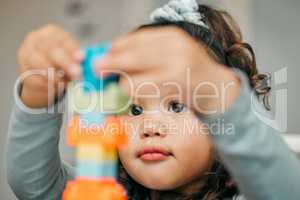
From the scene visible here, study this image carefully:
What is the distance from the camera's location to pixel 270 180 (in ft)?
1.54

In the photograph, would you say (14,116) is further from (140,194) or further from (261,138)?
(261,138)

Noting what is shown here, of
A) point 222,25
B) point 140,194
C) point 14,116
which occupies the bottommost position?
point 140,194

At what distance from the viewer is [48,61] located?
0.42 meters

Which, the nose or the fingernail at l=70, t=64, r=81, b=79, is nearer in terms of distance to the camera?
the fingernail at l=70, t=64, r=81, b=79

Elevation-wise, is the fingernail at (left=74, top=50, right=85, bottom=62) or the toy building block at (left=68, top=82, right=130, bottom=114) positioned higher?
the fingernail at (left=74, top=50, right=85, bottom=62)

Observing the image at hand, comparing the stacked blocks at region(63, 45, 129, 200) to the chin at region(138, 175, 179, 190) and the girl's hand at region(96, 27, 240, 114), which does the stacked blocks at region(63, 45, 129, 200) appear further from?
the chin at region(138, 175, 179, 190)

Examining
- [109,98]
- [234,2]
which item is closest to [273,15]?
[234,2]

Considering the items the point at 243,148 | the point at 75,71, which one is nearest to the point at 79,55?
the point at 75,71

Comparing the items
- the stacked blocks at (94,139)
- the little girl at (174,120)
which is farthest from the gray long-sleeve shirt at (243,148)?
the stacked blocks at (94,139)

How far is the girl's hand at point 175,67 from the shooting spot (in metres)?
0.37

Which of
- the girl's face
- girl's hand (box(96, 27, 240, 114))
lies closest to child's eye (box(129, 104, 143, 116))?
the girl's face

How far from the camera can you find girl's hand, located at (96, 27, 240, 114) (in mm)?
370

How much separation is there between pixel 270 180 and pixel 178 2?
26 cm

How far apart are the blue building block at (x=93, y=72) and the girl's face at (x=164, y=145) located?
0.16 m
